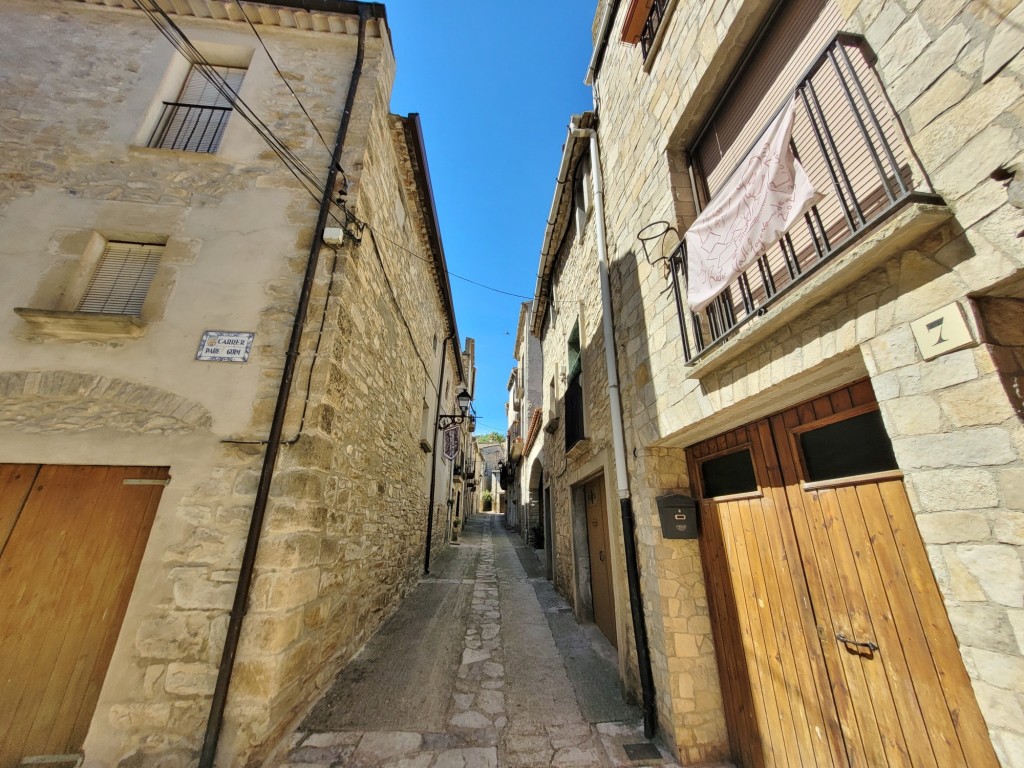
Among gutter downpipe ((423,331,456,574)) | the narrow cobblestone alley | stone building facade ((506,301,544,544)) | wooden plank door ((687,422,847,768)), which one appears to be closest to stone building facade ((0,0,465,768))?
the narrow cobblestone alley

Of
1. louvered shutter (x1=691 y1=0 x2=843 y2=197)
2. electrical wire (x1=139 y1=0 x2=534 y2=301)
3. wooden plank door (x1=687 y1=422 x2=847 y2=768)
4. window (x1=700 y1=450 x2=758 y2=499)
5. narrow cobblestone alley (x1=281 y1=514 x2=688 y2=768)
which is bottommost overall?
narrow cobblestone alley (x1=281 y1=514 x2=688 y2=768)

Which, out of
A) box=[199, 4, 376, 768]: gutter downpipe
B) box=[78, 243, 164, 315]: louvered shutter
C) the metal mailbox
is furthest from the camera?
box=[78, 243, 164, 315]: louvered shutter

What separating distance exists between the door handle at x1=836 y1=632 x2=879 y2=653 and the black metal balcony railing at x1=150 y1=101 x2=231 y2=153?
7242mm

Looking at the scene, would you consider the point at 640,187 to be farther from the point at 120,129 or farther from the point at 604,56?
the point at 120,129

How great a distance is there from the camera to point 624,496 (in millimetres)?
3602

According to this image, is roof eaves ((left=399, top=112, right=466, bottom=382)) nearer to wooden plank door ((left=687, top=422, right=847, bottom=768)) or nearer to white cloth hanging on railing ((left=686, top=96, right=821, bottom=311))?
white cloth hanging on railing ((left=686, top=96, right=821, bottom=311))

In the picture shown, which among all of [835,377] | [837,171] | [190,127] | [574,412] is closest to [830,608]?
[835,377]

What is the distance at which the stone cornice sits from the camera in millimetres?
5012

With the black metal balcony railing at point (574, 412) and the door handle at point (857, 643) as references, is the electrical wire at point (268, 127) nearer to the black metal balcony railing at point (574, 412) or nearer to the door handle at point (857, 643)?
the black metal balcony railing at point (574, 412)

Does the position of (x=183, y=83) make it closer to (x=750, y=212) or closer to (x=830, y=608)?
(x=750, y=212)

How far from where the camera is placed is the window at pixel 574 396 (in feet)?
17.9

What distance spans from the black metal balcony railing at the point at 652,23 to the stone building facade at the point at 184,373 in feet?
11.1

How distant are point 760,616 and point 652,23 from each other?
5.76 metres

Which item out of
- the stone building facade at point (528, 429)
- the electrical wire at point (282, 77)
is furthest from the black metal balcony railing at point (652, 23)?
the stone building facade at point (528, 429)
